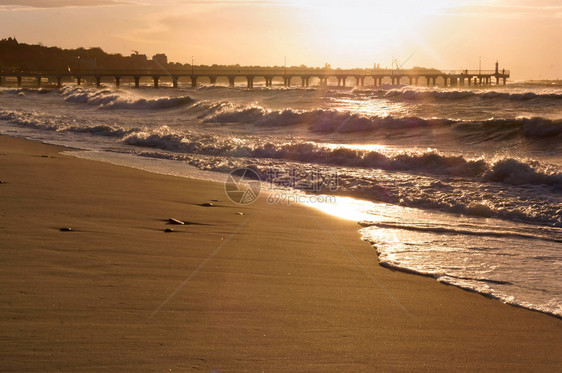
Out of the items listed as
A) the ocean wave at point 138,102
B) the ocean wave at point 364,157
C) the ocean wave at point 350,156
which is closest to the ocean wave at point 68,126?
the ocean wave at point 350,156

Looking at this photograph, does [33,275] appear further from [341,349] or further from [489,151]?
[489,151]

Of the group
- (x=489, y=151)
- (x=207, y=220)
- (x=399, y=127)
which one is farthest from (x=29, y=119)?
(x=207, y=220)

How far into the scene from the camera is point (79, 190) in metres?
6.81

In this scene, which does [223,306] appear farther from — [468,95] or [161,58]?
[161,58]

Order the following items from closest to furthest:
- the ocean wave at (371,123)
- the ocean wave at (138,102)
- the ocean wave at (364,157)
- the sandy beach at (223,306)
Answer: the sandy beach at (223,306), the ocean wave at (364,157), the ocean wave at (371,123), the ocean wave at (138,102)

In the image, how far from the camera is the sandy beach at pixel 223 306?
2711 millimetres

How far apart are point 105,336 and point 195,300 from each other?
0.72 meters
